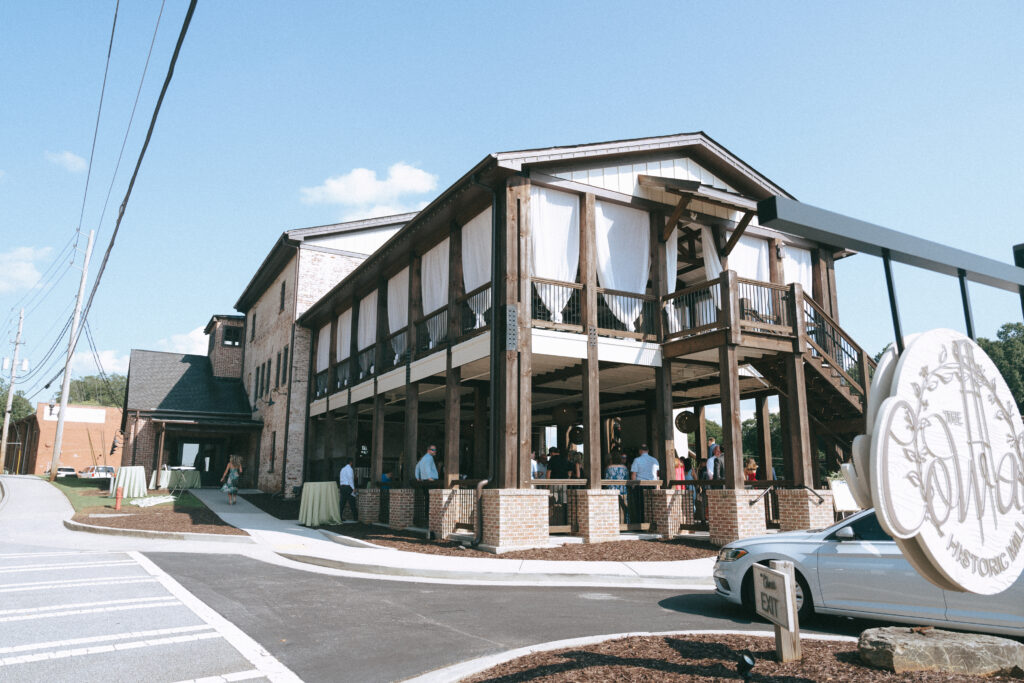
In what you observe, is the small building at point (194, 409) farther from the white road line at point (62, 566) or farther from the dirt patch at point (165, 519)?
the white road line at point (62, 566)

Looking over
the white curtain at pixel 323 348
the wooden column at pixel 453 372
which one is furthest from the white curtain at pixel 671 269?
the white curtain at pixel 323 348

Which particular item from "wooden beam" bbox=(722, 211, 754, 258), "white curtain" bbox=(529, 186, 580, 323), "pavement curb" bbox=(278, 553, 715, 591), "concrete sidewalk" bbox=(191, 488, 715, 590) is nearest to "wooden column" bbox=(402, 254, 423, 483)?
"concrete sidewalk" bbox=(191, 488, 715, 590)

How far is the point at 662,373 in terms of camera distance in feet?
50.0

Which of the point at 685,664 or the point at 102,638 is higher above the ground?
the point at 685,664

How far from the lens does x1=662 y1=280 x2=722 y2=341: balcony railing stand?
47.4ft

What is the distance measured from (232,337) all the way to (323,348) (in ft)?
47.0

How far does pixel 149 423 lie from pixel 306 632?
29.4 metres

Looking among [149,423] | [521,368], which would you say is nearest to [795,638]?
[521,368]

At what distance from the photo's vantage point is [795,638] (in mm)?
4836

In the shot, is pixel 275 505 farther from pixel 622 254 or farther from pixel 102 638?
pixel 102 638

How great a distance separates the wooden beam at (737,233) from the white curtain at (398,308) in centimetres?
869

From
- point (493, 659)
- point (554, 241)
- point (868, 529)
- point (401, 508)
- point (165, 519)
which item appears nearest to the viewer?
point (493, 659)

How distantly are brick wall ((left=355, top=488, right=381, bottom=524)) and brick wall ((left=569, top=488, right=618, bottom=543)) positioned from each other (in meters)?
7.70

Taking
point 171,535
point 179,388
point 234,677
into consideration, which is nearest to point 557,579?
point 234,677
